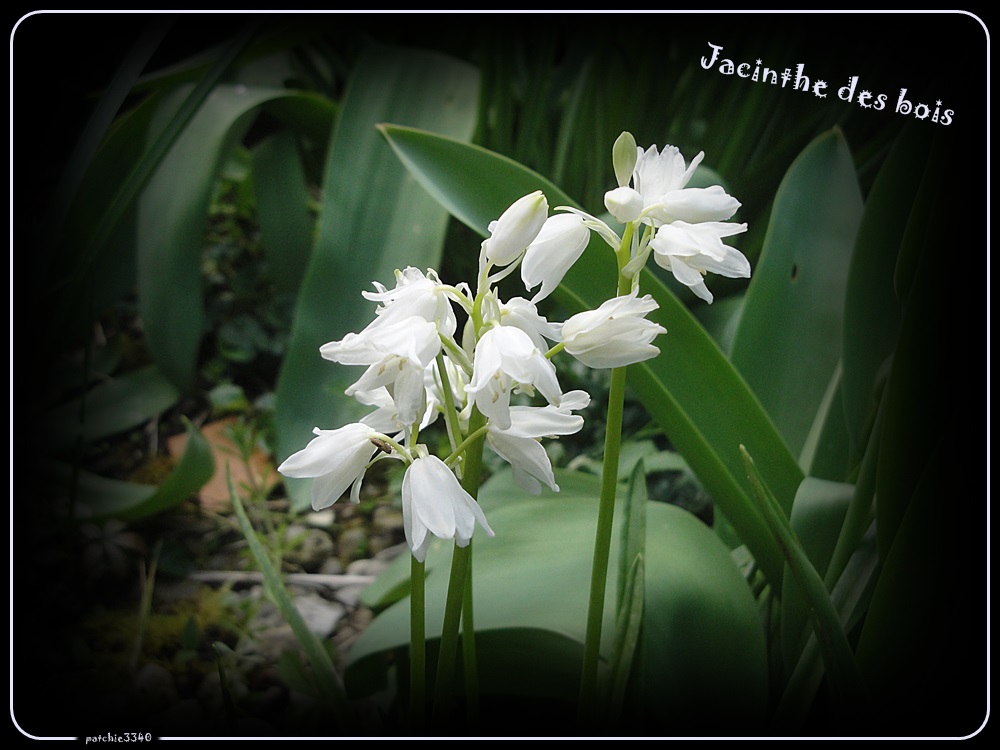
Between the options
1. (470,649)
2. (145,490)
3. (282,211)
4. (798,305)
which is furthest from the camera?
(282,211)

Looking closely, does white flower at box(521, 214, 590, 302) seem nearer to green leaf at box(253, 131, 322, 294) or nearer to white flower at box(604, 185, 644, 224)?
white flower at box(604, 185, 644, 224)

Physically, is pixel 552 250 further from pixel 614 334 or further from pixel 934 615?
pixel 934 615

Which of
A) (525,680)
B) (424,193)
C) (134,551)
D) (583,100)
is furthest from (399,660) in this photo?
(583,100)

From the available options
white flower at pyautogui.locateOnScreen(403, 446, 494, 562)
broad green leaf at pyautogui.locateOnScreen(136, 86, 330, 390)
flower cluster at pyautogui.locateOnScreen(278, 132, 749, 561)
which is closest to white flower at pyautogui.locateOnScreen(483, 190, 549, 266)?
flower cluster at pyautogui.locateOnScreen(278, 132, 749, 561)

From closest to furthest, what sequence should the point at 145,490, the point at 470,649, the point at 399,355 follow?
1. the point at 399,355
2. the point at 470,649
3. the point at 145,490

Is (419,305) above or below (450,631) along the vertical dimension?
above

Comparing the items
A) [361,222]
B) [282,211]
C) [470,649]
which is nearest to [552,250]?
[470,649]
